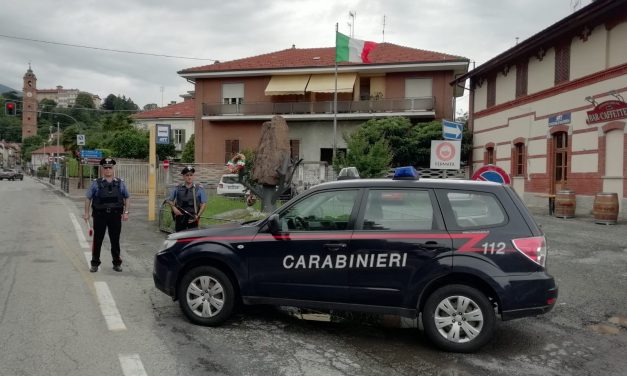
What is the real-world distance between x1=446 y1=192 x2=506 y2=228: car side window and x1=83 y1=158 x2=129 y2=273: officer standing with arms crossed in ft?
17.6

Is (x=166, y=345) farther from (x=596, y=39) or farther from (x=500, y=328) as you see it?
(x=596, y=39)

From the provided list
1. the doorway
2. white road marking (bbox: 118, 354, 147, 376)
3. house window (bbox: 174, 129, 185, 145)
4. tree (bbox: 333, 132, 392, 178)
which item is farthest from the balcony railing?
white road marking (bbox: 118, 354, 147, 376)

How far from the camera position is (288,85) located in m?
32.4

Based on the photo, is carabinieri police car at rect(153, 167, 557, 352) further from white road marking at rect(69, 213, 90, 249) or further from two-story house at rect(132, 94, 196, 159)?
two-story house at rect(132, 94, 196, 159)

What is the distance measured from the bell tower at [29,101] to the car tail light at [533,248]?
98.1m

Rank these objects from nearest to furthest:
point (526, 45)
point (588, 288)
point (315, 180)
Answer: point (588, 288) → point (526, 45) → point (315, 180)

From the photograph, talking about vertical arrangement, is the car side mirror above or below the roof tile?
below

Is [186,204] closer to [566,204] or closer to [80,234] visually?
[80,234]

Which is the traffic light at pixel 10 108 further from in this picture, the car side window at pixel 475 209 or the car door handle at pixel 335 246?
the car side window at pixel 475 209

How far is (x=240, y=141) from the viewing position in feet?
112

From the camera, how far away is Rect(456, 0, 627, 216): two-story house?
1523 cm

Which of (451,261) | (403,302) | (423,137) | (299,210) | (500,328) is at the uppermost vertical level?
(423,137)

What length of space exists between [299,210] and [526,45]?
17383 mm

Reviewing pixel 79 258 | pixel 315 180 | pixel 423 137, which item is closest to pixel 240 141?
pixel 315 180
